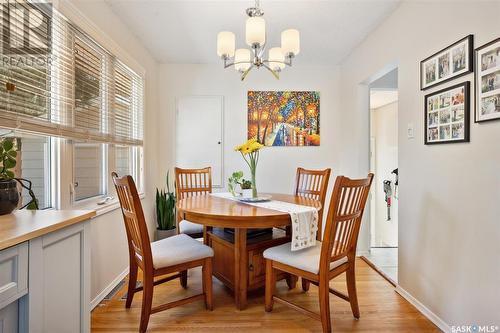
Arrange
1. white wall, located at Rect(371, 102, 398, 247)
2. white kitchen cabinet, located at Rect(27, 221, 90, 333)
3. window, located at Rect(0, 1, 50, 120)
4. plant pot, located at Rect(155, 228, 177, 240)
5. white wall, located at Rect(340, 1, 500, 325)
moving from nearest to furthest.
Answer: white kitchen cabinet, located at Rect(27, 221, 90, 333)
window, located at Rect(0, 1, 50, 120)
white wall, located at Rect(340, 1, 500, 325)
plant pot, located at Rect(155, 228, 177, 240)
white wall, located at Rect(371, 102, 398, 247)

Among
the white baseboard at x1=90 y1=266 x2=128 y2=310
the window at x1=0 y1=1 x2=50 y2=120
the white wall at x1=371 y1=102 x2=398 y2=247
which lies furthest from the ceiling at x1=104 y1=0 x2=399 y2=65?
the white wall at x1=371 y1=102 x2=398 y2=247

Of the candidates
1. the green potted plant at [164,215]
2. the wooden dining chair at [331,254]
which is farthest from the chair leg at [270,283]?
the green potted plant at [164,215]

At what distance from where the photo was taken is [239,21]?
264 cm

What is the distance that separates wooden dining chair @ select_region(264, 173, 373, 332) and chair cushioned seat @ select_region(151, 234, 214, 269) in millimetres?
475

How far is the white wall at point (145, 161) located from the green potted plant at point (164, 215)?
101 mm

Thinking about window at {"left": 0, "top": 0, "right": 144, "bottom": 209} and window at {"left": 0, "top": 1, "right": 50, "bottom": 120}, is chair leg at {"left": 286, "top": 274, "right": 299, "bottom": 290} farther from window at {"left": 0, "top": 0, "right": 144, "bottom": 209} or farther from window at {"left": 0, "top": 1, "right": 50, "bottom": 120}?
window at {"left": 0, "top": 1, "right": 50, "bottom": 120}

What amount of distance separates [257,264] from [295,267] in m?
0.43

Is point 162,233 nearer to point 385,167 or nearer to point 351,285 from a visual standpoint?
point 351,285

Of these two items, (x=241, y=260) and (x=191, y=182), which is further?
(x=191, y=182)

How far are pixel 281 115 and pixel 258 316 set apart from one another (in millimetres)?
2565

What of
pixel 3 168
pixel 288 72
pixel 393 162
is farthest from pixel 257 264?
pixel 393 162

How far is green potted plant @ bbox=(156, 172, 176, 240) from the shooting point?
3.54 meters

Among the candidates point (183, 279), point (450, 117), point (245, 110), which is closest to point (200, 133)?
point (245, 110)

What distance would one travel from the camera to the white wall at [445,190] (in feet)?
5.11
